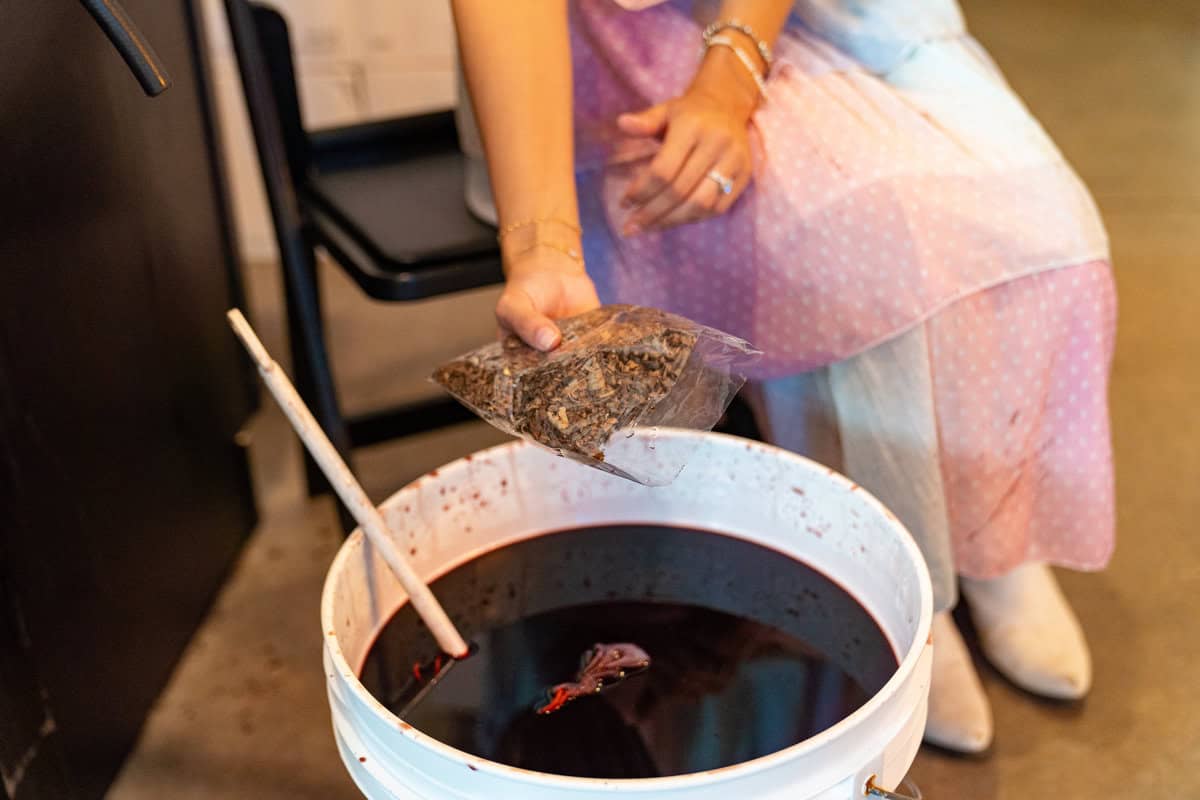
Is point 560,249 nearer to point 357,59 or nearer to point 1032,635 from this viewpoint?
point 1032,635

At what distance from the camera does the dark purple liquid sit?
0.59 meters

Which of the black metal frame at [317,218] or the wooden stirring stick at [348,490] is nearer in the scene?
the wooden stirring stick at [348,490]

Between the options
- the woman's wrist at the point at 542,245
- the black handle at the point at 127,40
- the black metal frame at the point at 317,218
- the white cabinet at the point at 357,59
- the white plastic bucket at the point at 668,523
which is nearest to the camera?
the white plastic bucket at the point at 668,523

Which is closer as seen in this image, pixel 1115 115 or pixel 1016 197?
pixel 1016 197

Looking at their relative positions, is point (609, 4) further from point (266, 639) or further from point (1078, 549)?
point (266, 639)

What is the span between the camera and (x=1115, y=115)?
93.8 inches

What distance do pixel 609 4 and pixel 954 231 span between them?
1.01 ft

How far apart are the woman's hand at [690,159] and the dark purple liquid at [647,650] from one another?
0.23 metres

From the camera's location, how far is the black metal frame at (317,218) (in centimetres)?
94

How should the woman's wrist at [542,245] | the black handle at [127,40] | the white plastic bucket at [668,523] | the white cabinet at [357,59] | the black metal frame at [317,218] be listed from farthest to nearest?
the white cabinet at [357,59], the black metal frame at [317,218], the woman's wrist at [542,245], the black handle at [127,40], the white plastic bucket at [668,523]

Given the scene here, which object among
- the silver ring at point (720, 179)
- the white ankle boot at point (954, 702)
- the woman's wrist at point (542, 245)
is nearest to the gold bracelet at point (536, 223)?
the woman's wrist at point (542, 245)

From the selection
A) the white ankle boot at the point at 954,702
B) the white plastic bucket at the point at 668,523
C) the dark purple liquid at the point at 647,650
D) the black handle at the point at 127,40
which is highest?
the black handle at the point at 127,40

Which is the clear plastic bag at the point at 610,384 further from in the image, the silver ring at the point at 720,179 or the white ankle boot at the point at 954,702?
the white ankle boot at the point at 954,702

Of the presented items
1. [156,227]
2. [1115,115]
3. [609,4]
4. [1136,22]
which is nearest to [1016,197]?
[609,4]
